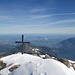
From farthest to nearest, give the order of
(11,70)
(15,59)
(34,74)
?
(15,59)
(11,70)
(34,74)

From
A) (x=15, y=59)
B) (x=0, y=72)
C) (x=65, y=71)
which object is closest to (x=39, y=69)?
(x=65, y=71)

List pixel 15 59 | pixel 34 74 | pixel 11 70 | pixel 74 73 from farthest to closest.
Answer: pixel 15 59 < pixel 11 70 < pixel 74 73 < pixel 34 74

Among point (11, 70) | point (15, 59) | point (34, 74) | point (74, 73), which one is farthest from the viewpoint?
point (15, 59)

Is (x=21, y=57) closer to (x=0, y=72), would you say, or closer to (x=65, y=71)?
(x=0, y=72)

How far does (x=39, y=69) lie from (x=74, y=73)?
6.51m

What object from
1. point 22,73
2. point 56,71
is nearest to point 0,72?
point 22,73

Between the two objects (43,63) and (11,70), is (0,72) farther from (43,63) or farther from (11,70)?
(43,63)

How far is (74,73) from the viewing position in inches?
1347

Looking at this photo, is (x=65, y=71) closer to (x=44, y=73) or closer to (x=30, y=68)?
(x=44, y=73)

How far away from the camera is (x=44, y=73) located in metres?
32.2

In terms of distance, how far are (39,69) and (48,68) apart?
1.64 m

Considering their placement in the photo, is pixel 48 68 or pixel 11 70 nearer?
pixel 48 68

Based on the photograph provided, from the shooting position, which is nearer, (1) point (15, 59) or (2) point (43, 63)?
(2) point (43, 63)

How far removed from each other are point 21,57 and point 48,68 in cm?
1299
